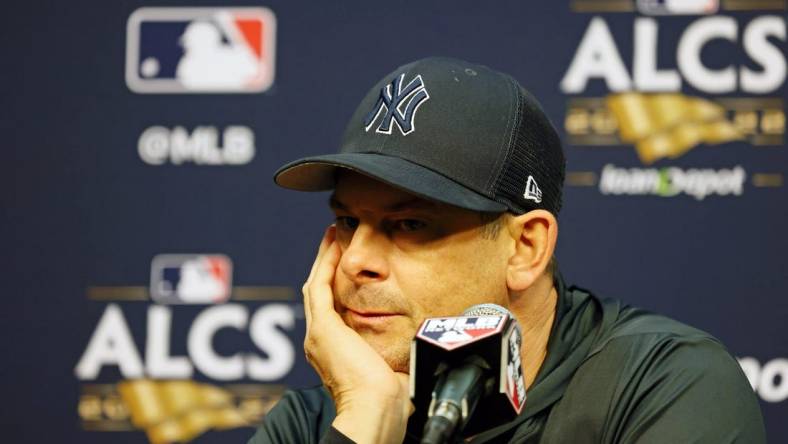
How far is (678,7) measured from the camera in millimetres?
2811

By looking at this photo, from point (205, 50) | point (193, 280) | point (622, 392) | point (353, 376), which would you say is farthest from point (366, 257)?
point (205, 50)

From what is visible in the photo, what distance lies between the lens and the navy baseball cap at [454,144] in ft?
5.50

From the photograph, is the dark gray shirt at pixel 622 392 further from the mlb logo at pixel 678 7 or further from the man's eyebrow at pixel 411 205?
the mlb logo at pixel 678 7

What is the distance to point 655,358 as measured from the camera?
5.53 feet

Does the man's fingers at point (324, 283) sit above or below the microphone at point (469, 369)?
below

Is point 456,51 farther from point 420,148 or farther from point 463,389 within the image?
point 463,389

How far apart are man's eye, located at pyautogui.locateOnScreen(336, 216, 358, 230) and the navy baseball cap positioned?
8cm

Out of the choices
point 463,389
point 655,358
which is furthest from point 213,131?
point 463,389

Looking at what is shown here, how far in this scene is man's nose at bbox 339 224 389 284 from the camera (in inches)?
66.8

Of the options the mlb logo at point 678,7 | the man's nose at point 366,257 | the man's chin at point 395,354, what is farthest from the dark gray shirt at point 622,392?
the mlb logo at point 678,7

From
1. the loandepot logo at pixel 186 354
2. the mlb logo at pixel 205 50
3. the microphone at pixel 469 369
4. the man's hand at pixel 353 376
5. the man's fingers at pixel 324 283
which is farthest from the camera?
the mlb logo at pixel 205 50

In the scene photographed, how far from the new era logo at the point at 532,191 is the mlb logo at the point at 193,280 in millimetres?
1319

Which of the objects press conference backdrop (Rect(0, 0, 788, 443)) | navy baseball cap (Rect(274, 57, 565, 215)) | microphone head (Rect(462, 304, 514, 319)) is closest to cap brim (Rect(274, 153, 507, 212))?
navy baseball cap (Rect(274, 57, 565, 215))

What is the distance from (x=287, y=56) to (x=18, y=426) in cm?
119
